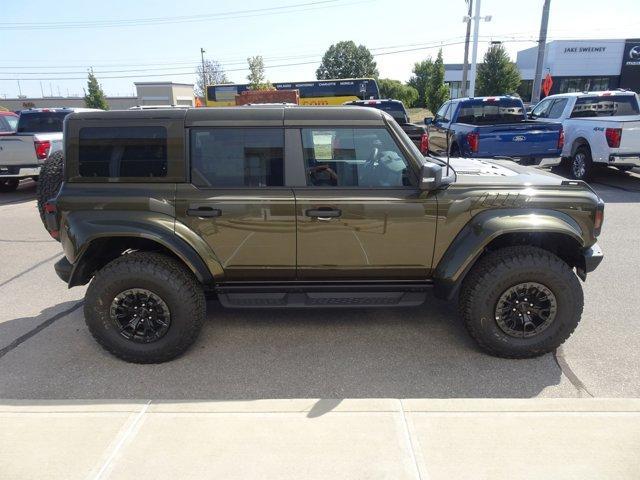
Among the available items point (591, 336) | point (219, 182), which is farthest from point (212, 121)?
point (591, 336)

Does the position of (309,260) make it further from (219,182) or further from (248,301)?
(219,182)

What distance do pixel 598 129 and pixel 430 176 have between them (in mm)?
8644

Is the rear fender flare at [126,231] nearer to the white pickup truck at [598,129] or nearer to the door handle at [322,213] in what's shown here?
the door handle at [322,213]

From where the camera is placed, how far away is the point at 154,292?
11.1 feet

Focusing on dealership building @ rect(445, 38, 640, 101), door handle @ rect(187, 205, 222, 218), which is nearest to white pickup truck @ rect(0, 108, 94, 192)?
door handle @ rect(187, 205, 222, 218)

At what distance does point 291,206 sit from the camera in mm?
3354

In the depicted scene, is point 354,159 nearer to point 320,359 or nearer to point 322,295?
point 322,295

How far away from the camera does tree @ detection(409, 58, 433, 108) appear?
1955 inches

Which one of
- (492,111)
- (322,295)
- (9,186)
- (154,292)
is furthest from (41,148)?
(492,111)

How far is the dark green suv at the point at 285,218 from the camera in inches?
132

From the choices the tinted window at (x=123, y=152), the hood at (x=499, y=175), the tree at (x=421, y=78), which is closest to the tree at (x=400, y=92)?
the tree at (x=421, y=78)

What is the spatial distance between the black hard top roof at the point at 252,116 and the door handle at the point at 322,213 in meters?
0.65

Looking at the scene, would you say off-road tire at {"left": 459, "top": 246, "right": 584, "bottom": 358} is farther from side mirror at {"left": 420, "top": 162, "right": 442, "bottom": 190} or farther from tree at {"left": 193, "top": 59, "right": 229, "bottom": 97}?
tree at {"left": 193, "top": 59, "right": 229, "bottom": 97}

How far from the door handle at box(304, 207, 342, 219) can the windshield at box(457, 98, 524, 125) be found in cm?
931
